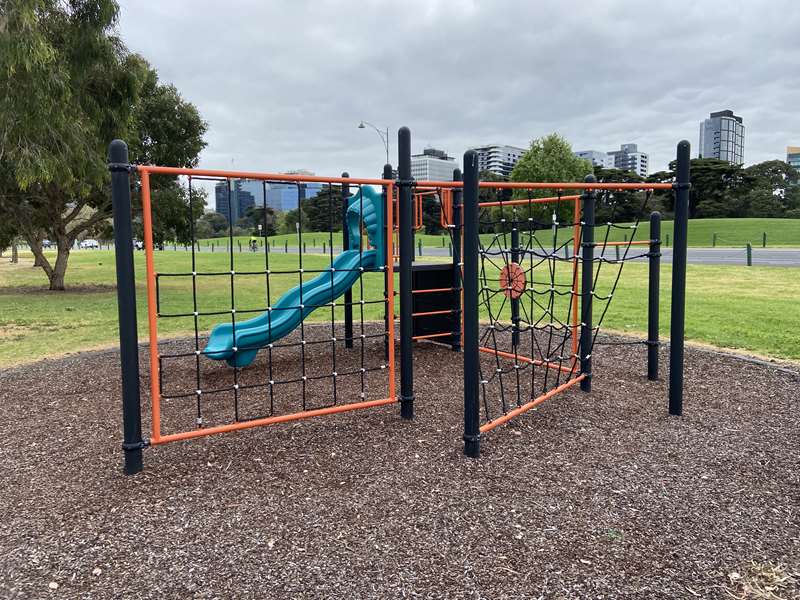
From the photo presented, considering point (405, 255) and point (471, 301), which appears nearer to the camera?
point (471, 301)

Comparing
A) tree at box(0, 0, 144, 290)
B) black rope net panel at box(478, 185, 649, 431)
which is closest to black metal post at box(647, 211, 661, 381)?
black rope net panel at box(478, 185, 649, 431)

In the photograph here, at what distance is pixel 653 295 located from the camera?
16.7 feet

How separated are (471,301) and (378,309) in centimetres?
782

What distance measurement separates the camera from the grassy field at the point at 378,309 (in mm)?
7324

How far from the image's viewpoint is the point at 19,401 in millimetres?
4863

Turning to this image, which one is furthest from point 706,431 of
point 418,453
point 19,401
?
point 19,401

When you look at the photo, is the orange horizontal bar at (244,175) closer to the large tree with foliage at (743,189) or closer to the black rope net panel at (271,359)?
the black rope net panel at (271,359)

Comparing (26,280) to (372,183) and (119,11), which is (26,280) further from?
(372,183)

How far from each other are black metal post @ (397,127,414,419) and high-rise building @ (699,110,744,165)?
362 feet

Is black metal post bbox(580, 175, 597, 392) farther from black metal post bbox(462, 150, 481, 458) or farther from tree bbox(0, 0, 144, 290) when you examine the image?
tree bbox(0, 0, 144, 290)

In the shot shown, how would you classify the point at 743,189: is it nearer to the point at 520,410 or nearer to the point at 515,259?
the point at 515,259

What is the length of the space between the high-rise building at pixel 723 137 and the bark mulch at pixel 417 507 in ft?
362

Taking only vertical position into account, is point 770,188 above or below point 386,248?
Result: above

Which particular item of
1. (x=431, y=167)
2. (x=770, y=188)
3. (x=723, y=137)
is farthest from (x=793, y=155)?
(x=431, y=167)
